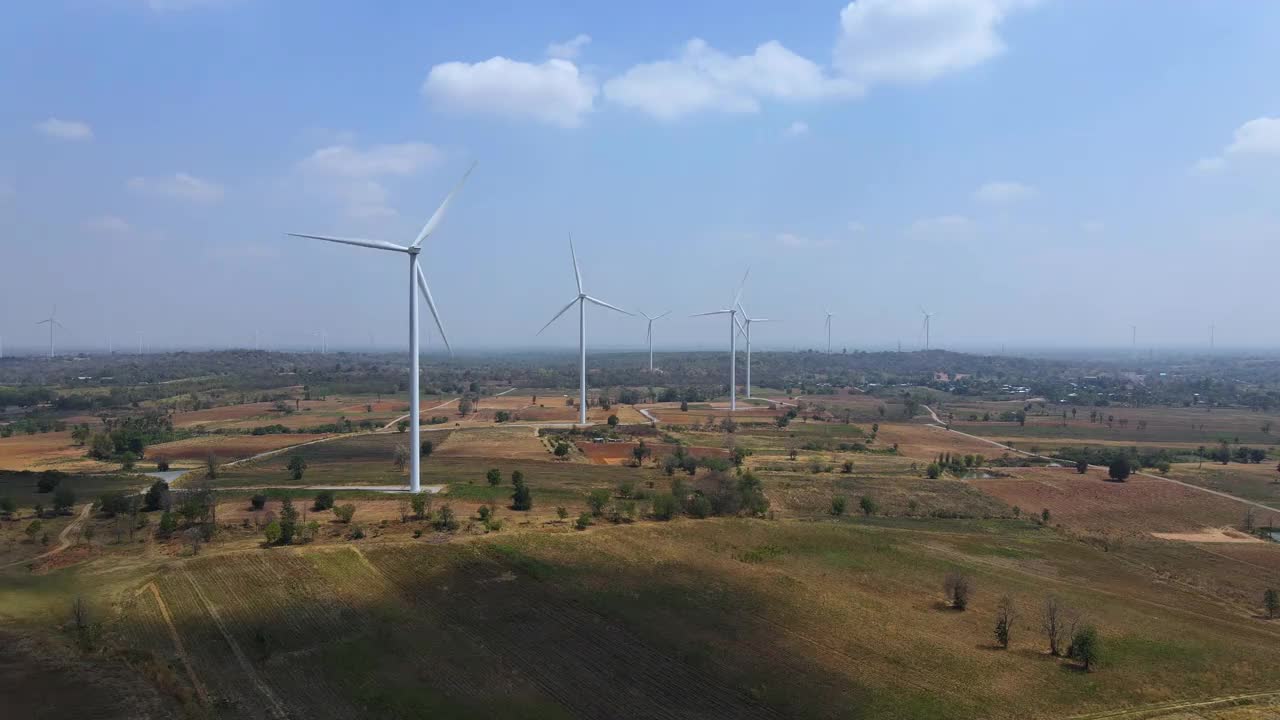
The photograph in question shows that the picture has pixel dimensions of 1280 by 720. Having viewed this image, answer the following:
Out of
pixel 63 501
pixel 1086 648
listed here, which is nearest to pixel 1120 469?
pixel 1086 648

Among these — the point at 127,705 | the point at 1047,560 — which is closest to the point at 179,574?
the point at 127,705

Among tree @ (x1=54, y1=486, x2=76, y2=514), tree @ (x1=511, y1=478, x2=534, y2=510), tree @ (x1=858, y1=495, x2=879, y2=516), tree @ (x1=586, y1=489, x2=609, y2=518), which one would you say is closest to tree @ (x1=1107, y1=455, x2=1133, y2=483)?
tree @ (x1=858, y1=495, x2=879, y2=516)

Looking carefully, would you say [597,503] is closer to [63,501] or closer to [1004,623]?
[1004,623]

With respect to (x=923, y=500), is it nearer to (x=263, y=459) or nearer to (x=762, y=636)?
(x=762, y=636)

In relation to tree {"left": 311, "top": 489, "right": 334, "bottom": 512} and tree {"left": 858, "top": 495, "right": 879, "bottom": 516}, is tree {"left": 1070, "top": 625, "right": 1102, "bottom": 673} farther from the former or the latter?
tree {"left": 311, "top": 489, "right": 334, "bottom": 512}

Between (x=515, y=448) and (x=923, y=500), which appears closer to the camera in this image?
(x=923, y=500)

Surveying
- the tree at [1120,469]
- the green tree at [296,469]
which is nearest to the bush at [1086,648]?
the tree at [1120,469]

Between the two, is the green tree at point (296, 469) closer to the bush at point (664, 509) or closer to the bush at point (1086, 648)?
the bush at point (664, 509)

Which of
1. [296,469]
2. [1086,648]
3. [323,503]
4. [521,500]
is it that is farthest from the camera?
[296,469]
